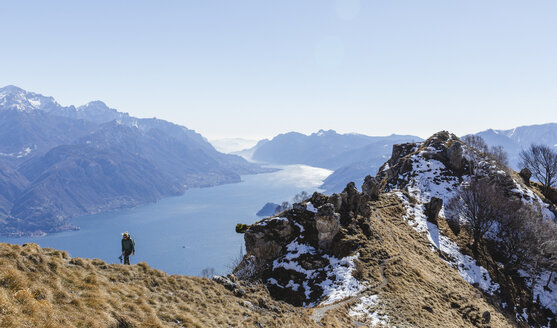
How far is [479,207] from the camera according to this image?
6216cm

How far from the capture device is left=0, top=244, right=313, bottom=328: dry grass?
43.4 ft

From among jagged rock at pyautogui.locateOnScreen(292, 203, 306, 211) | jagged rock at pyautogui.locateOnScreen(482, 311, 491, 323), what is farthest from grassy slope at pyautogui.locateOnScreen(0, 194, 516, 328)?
jagged rock at pyautogui.locateOnScreen(292, 203, 306, 211)

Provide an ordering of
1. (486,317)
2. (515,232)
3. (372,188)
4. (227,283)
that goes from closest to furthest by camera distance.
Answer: (227,283), (486,317), (515,232), (372,188)

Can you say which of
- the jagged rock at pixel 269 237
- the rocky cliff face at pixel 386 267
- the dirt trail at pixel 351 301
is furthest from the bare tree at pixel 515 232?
the jagged rock at pixel 269 237

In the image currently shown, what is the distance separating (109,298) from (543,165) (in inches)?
4459

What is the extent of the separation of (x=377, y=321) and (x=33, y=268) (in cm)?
2891

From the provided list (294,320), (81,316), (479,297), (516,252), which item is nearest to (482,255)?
(516,252)

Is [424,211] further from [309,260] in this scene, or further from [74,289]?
[74,289]

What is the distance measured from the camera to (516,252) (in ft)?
196

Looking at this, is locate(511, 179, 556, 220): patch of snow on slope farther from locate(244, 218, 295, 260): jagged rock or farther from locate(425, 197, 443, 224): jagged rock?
locate(244, 218, 295, 260): jagged rock

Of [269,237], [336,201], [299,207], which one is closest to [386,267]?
[336,201]

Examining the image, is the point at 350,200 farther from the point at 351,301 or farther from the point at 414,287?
the point at 351,301

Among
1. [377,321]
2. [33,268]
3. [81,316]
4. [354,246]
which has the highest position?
[33,268]

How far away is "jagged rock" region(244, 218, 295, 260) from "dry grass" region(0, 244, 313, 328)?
633 inches
